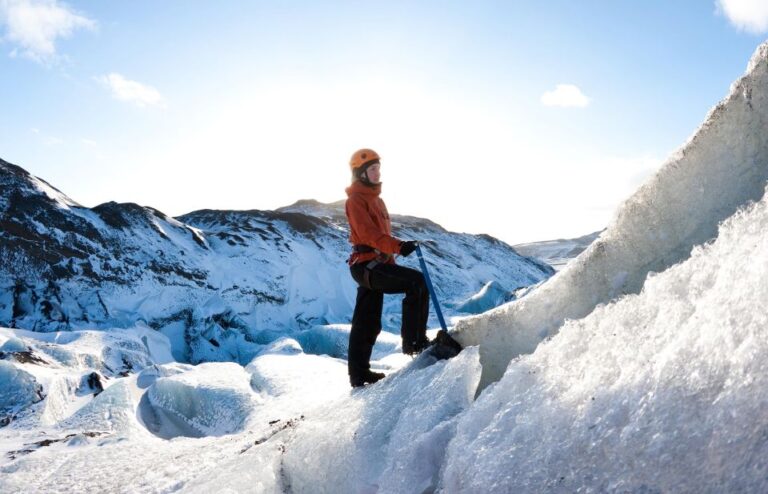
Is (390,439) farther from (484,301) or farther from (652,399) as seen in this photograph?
(484,301)

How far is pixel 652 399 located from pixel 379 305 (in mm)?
2870

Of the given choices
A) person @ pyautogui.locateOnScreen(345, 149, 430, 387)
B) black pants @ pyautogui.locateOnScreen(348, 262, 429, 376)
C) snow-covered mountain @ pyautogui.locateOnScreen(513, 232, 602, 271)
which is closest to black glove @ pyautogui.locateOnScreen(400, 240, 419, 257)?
person @ pyautogui.locateOnScreen(345, 149, 430, 387)

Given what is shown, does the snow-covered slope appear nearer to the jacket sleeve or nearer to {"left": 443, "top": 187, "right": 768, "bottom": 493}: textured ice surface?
{"left": 443, "top": 187, "right": 768, "bottom": 493}: textured ice surface

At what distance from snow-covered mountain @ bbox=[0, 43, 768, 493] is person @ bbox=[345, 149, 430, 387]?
15.2 inches

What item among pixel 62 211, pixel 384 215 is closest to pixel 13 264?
pixel 62 211

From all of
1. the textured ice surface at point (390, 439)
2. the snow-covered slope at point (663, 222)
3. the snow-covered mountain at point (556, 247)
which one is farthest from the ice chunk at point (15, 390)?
the snow-covered mountain at point (556, 247)

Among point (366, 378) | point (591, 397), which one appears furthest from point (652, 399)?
point (366, 378)

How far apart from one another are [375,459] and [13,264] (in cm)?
1612

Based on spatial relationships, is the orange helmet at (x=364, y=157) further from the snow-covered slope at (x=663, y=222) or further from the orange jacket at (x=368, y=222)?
the snow-covered slope at (x=663, y=222)

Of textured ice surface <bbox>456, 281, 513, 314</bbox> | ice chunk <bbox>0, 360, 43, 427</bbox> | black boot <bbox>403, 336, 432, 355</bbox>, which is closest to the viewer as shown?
black boot <bbox>403, 336, 432, 355</bbox>

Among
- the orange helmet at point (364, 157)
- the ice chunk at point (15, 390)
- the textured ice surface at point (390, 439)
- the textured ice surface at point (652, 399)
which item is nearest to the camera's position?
the textured ice surface at point (652, 399)

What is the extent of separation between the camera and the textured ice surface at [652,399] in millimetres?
1344

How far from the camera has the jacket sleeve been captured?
3865mm

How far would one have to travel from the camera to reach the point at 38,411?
20.1ft
